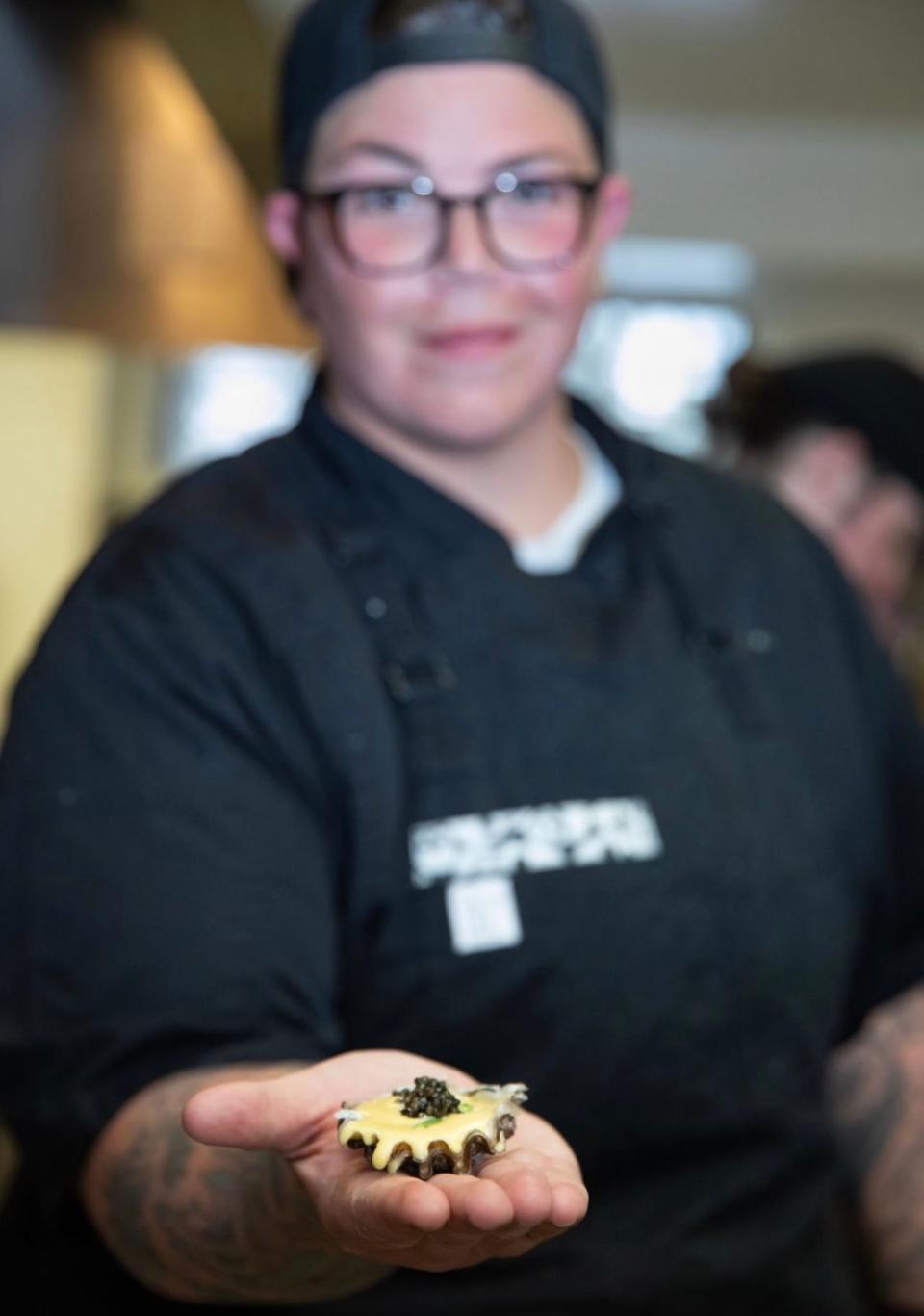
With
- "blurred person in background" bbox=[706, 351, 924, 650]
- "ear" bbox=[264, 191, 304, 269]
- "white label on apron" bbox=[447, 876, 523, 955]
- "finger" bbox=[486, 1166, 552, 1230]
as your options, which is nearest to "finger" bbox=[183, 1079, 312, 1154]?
"finger" bbox=[486, 1166, 552, 1230]

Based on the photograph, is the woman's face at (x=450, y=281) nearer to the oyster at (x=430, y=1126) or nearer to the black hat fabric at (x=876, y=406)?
the oyster at (x=430, y=1126)

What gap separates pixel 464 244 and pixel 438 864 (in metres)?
0.42

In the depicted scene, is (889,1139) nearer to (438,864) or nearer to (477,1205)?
(438,864)

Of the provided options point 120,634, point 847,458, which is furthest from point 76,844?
point 847,458

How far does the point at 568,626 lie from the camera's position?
1183mm

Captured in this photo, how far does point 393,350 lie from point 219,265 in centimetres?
42

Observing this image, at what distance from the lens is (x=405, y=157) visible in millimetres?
1195

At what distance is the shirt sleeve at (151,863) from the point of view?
0.95 meters

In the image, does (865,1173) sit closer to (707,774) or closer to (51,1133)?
(707,774)

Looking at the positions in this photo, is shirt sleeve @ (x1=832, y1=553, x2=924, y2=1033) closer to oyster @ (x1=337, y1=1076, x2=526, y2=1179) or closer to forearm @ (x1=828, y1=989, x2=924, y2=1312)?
forearm @ (x1=828, y1=989, x2=924, y2=1312)

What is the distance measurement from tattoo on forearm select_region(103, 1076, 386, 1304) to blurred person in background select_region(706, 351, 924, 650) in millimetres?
1451

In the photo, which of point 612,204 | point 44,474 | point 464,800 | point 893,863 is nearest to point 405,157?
point 612,204

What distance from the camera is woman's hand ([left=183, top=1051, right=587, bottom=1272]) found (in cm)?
59

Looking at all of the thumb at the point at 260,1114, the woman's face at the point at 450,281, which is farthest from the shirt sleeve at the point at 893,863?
the thumb at the point at 260,1114
